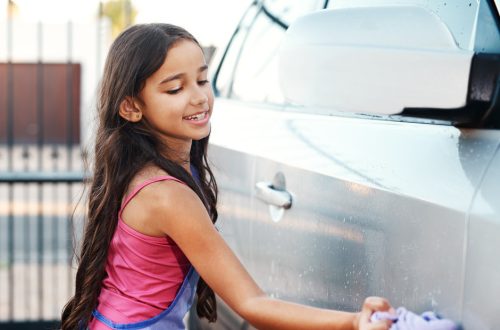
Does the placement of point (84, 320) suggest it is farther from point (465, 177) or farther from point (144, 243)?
point (465, 177)

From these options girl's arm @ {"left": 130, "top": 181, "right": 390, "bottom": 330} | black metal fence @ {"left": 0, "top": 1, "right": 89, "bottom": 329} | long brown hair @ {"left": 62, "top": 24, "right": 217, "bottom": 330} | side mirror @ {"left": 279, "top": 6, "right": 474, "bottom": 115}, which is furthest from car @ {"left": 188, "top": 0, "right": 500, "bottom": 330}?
black metal fence @ {"left": 0, "top": 1, "right": 89, "bottom": 329}

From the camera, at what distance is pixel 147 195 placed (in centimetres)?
190

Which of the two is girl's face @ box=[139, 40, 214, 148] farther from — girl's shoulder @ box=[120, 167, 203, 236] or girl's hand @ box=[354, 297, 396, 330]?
girl's hand @ box=[354, 297, 396, 330]

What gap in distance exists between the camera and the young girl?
1871 millimetres

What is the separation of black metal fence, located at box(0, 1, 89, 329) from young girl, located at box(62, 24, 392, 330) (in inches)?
8.4

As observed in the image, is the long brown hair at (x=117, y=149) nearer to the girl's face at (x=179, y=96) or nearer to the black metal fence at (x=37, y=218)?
the girl's face at (x=179, y=96)

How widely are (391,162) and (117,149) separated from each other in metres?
0.62

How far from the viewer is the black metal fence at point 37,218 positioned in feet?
16.8

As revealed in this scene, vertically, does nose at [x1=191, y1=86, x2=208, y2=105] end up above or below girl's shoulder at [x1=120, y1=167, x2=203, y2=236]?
above

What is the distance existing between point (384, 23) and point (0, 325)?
4111 mm

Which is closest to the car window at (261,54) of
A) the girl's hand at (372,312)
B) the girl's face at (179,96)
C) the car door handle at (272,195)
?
the car door handle at (272,195)

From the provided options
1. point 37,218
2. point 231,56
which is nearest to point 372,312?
point 231,56

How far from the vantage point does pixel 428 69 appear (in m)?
1.47

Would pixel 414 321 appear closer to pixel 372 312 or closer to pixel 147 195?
pixel 372 312
